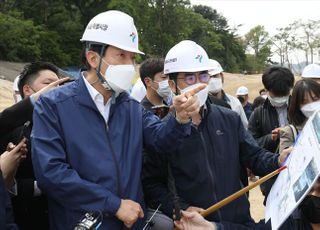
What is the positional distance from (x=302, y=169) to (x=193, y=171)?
1.02 metres

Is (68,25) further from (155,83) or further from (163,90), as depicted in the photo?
(163,90)

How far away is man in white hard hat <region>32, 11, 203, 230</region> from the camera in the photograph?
2.20 metres

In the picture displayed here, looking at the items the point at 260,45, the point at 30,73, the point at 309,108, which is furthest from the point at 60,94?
the point at 260,45

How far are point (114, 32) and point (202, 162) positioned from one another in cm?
99

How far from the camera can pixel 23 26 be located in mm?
30984

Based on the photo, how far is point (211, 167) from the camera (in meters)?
2.65

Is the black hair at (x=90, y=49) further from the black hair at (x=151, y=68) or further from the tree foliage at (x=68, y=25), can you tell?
the tree foliage at (x=68, y=25)

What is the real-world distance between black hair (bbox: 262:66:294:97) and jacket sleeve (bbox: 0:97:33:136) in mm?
2642

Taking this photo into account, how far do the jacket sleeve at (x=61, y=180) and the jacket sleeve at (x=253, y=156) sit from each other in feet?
3.53

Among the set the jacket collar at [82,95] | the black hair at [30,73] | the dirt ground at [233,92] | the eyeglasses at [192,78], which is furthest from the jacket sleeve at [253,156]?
the dirt ground at [233,92]

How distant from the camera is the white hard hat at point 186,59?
9.09 ft

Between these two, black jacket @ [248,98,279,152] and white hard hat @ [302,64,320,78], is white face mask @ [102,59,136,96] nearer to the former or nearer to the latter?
black jacket @ [248,98,279,152]

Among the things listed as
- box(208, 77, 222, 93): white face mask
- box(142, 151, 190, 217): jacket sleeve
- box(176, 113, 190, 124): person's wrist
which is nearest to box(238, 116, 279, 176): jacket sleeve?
box(142, 151, 190, 217): jacket sleeve

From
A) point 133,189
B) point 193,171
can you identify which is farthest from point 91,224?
point 193,171
